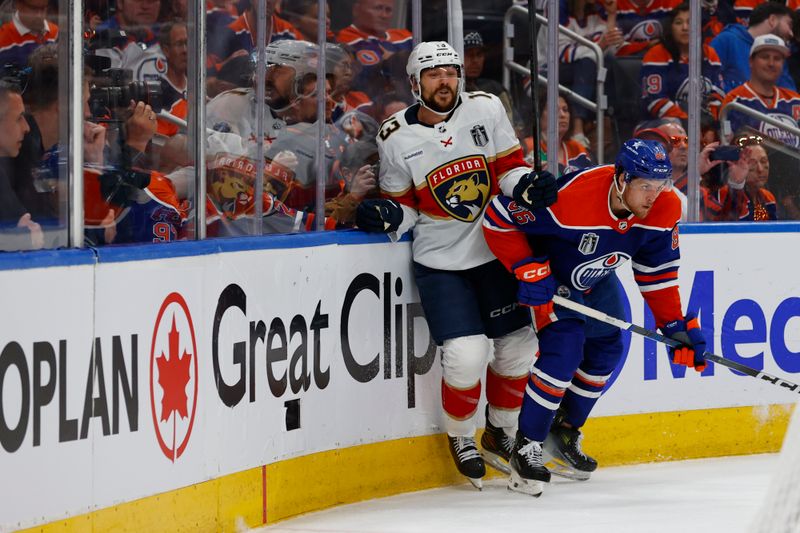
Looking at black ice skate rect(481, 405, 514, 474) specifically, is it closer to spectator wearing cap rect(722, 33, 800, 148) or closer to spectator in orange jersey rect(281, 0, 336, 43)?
spectator in orange jersey rect(281, 0, 336, 43)

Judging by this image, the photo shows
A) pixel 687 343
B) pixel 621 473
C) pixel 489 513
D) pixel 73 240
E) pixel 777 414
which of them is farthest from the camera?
pixel 777 414

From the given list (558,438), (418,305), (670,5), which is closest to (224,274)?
(418,305)

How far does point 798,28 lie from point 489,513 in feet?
7.88

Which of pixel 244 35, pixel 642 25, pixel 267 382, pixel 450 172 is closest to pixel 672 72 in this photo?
pixel 642 25

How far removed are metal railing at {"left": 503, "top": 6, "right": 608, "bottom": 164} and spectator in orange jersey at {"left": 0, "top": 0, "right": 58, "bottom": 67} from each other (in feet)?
7.41

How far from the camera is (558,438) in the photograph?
4.84m

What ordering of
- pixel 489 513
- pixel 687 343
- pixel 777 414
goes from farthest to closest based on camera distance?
pixel 777 414
pixel 687 343
pixel 489 513

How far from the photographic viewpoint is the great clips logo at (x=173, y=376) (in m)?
3.56

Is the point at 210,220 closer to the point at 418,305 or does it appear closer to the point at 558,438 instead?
the point at 418,305

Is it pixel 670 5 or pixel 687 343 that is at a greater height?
pixel 670 5

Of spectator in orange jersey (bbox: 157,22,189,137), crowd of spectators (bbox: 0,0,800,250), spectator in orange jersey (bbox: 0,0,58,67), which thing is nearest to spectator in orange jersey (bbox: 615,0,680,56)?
crowd of spectators (bbox: 0,0,800,250)

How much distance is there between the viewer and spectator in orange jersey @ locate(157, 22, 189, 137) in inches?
153

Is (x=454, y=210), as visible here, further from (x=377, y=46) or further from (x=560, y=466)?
(x=560, y=466)

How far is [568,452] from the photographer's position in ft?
15.8
